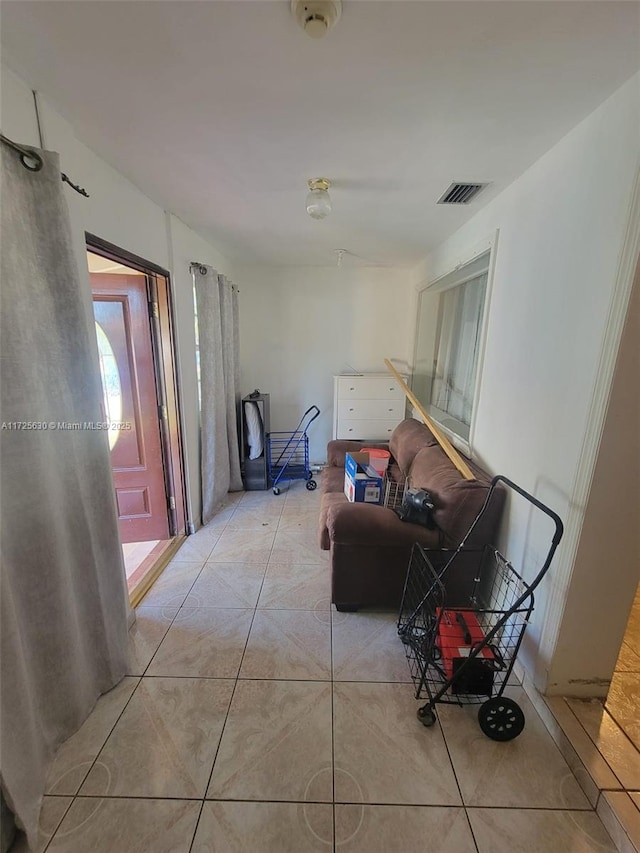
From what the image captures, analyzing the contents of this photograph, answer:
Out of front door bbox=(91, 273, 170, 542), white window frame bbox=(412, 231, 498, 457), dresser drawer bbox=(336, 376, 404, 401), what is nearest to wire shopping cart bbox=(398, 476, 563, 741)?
A: white window frame bbox=(412, 231, 498, 457)

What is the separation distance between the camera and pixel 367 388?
368 cm

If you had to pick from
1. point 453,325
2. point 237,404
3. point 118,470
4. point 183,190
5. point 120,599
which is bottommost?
point 120,599

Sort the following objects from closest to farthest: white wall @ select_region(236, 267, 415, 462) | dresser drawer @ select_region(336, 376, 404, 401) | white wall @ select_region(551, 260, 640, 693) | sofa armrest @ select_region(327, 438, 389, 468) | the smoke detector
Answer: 1. the smoke detector
2. white wall @ select_region(551, 260, 640, 693)
3. sofa armrest @ select_region(327, 438, 389, 468)
4. dresser drawer @ select_region(336, 376, 404, 401)
5. white wall @ select_region(236, 267, 415, 462)

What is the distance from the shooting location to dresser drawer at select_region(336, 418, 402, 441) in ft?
12.4

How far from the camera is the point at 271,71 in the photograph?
3.49 ft

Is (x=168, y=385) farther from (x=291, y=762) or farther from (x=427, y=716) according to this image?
(x=427, y=716)

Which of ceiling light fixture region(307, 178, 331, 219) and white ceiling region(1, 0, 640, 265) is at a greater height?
white ceiling region(1, 0, 640, 265)

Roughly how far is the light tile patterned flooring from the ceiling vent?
7.90 ft

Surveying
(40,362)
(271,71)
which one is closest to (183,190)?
(271,71)

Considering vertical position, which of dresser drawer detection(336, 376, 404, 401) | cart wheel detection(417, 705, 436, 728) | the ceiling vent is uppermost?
the ceiling vent

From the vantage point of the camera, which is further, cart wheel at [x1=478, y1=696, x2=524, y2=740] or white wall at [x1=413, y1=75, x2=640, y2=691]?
cart wheel at [x1=478, y1=696, x2=524, y2=740]

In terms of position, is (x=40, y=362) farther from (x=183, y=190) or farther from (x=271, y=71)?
(x=183, y=190)

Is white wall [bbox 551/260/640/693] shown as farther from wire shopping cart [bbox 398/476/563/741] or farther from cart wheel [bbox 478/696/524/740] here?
cart wheel [bbox 478/696/524/740]

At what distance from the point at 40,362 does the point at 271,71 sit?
117 cm
